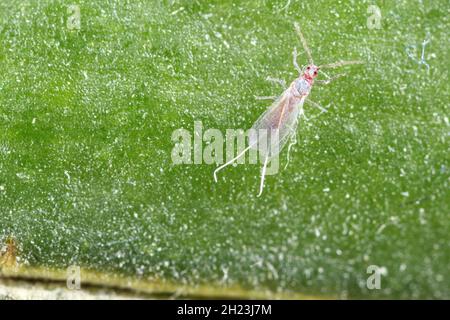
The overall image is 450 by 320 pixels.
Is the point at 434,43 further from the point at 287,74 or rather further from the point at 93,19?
the point at 93,19

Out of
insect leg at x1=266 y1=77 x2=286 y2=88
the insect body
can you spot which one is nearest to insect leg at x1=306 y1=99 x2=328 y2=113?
the insect body

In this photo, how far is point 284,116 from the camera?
16.6 feet

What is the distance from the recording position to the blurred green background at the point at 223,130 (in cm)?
499

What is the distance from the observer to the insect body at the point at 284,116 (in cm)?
502

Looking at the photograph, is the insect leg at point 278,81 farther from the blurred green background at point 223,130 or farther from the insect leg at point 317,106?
the insect leg at point 317,106

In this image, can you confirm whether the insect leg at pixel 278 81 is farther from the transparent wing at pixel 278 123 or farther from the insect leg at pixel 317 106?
the insect leg at pixel 317 106

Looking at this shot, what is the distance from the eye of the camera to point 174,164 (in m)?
5.20

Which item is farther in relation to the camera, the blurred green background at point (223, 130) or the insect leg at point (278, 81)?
the insect leg at point (278, 81)

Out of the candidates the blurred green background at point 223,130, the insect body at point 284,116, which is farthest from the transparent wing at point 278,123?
the blurred green background at point 223,130

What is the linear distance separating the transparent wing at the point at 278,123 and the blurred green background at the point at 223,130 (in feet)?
0.36

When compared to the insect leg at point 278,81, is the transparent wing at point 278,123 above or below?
below

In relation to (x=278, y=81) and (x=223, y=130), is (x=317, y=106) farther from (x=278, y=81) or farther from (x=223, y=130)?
(x=223, y=130)

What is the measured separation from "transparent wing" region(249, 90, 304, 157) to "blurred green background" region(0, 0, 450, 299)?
111mm
